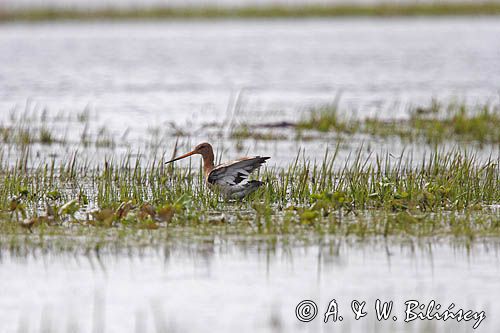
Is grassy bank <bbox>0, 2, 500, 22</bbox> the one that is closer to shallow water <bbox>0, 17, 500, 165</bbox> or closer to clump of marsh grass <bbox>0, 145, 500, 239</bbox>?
shallow water <bbox>0, 17, 500, 165</bbox>

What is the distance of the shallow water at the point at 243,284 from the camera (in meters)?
6.89

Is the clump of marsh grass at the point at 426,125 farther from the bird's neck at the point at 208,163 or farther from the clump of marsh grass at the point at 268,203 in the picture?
the bird's neck at the point at 208,163

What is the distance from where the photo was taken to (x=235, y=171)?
34.4 ft

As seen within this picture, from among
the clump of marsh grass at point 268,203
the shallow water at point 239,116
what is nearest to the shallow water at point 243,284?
the shallow water at point 239,116

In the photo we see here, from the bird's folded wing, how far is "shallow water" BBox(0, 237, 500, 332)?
5.11 ft

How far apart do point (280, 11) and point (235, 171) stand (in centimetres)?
4759

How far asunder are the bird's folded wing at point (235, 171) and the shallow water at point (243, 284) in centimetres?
156

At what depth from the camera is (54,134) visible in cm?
1781

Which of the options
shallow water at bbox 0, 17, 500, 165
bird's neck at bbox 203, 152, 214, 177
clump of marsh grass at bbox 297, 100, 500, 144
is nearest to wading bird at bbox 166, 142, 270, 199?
bird's neck at bbox 203, 152, 214, 177

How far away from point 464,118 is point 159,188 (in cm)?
754

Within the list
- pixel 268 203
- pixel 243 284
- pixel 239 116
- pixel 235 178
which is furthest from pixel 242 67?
pixel 243 284

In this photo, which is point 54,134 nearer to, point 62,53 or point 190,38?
point 62,53

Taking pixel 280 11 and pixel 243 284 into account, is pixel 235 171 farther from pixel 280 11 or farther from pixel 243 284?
pixel 280 11

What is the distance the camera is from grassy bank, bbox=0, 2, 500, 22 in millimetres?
52938
